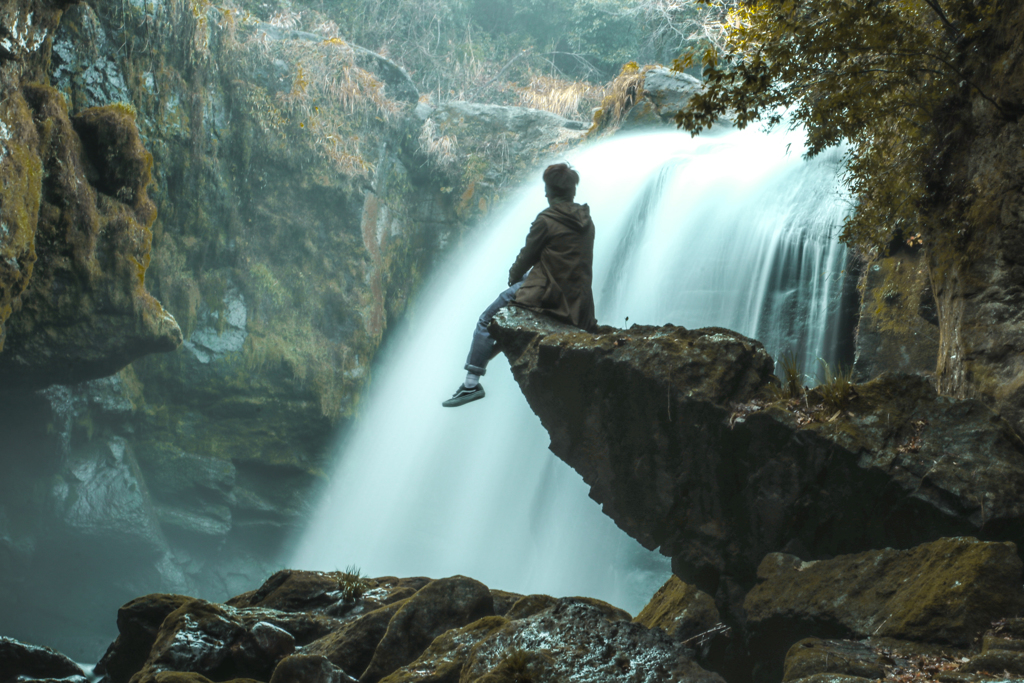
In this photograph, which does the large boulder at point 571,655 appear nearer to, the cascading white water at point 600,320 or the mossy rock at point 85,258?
the cascading white water at point 600,320

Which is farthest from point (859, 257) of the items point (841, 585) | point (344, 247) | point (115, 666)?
point (344, 247)

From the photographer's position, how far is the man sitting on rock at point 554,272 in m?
5.58

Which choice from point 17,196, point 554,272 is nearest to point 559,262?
point 554,272

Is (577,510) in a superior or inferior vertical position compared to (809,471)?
inferior

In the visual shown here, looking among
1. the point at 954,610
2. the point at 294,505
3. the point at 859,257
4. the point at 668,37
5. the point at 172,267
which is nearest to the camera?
the point at 954,610

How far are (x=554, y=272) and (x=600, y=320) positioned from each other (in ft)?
26.2

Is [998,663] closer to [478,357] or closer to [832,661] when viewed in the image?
[832,661]

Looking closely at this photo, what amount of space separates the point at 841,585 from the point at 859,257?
6428 millimetres

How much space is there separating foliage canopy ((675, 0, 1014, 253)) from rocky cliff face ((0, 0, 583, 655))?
864 centimetres

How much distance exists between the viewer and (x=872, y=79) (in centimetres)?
554

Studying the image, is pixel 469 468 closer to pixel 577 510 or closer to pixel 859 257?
pixel 577 510

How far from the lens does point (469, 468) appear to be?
16.2 meters

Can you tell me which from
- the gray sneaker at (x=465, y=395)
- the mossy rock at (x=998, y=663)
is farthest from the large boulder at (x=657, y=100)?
the mossy rock at (x=998, y=663)

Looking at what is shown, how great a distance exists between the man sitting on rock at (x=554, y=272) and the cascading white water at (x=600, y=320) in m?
5.42
